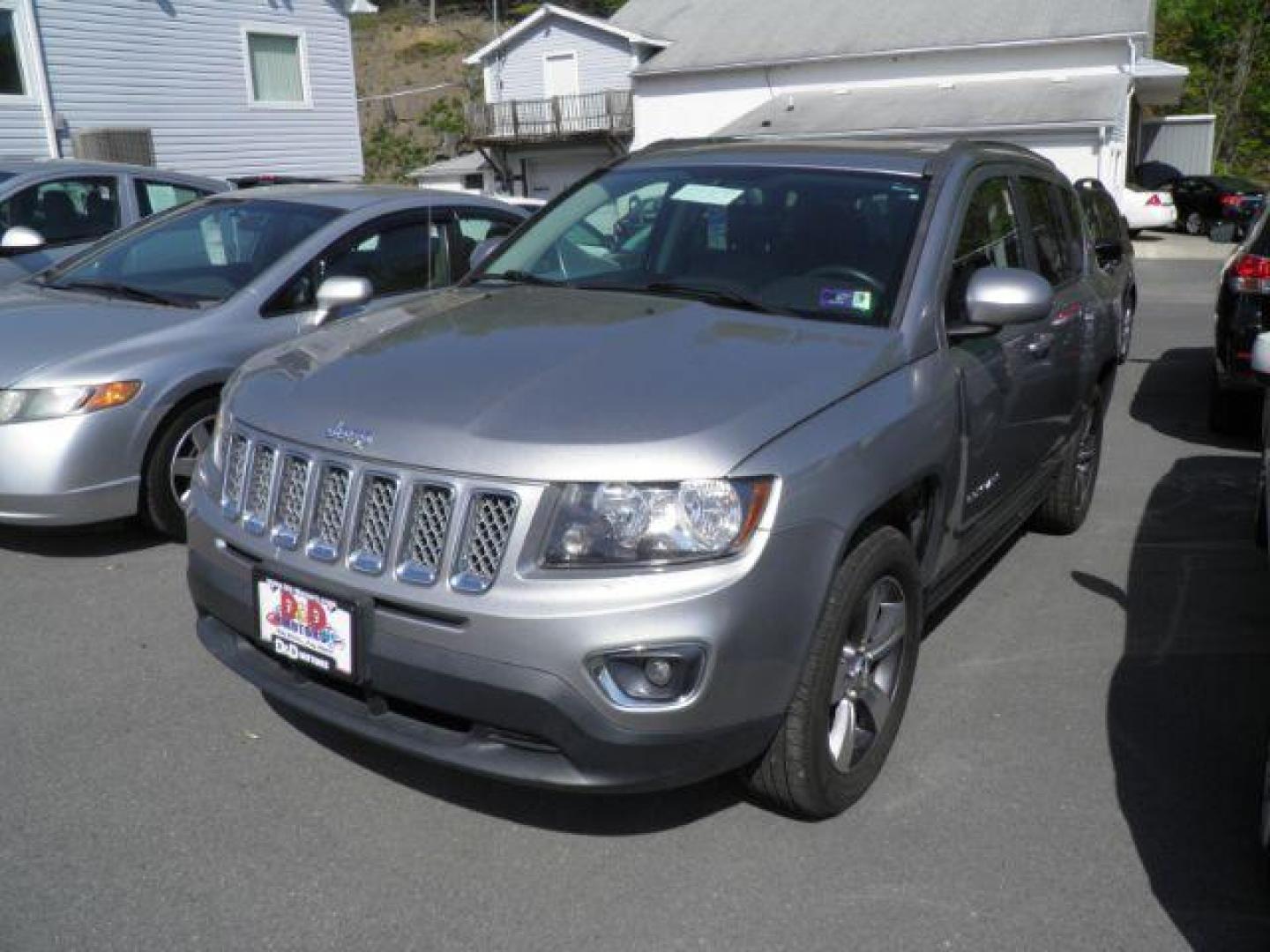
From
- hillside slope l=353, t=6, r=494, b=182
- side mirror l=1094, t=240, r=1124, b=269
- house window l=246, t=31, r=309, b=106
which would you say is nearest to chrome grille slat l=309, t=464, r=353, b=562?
side mirror l=1094, t=240, r=1124, b=269

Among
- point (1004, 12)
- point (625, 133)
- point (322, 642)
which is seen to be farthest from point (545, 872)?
point (625, 133)

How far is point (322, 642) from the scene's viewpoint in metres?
2.82

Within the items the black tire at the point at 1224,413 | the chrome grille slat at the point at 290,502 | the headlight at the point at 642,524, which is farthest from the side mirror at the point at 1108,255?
the chrome grille slat at the point at 290,502

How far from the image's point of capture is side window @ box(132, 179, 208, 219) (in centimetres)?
852

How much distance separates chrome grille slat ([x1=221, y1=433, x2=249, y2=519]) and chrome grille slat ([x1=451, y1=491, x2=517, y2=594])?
32.1 inches

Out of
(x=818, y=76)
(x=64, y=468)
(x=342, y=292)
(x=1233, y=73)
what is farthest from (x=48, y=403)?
(x=1233, y=73)

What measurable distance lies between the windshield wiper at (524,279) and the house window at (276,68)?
698 inches

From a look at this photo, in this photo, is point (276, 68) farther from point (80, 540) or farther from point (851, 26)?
point (80, 540)

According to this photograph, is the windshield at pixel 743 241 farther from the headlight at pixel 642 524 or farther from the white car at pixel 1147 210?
the white car at pixel 1147 210

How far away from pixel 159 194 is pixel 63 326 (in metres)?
4.02

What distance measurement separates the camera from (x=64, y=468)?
15.4ft

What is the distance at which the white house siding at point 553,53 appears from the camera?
3450 centimetres

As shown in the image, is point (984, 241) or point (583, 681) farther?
point (984, 241)

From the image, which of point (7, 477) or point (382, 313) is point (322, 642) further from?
point (7, 477)
